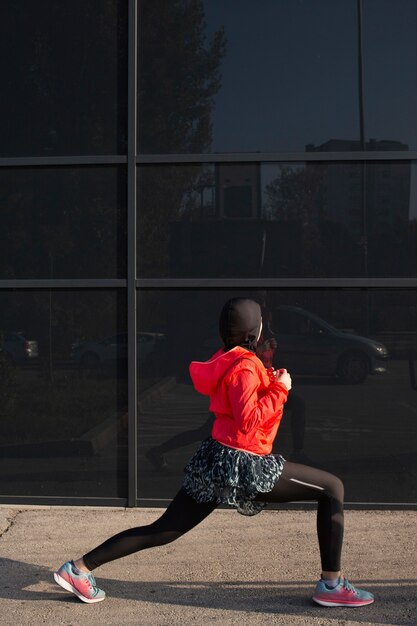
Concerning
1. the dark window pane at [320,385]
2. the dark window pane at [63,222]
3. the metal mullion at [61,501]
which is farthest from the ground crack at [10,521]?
the dark window pane at [63,222]

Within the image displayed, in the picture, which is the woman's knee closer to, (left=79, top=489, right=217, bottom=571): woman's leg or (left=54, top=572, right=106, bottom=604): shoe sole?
(left=79, top=489, right=217, bottom=571): woman's leg

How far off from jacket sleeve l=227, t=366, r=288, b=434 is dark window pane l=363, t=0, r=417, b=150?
10.1 feet

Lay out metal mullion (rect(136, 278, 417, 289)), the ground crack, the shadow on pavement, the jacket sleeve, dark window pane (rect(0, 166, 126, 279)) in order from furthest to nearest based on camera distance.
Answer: dark window pane (rect(0, 166, 126, 279)) < metal mullion (rect(136, 278, 417, 289)) < the ground crack < the shadow on pavement < the jacket sleeve

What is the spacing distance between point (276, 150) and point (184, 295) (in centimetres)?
130

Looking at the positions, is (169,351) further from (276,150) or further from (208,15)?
(208,15)

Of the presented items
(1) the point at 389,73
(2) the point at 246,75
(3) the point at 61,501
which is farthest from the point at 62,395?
(1) the point at 389,73

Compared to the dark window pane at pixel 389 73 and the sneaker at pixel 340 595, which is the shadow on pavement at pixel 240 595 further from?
the dark window pane at pixel 389 73

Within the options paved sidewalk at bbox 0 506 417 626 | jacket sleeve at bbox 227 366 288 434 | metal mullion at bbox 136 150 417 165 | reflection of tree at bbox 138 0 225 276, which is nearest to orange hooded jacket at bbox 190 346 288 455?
jacket sleeve at bbox 227 366 288 434

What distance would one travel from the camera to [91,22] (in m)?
7.38

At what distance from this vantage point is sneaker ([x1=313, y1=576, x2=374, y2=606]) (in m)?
5.04

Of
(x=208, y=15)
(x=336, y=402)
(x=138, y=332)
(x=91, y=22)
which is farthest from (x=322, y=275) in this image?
(x=91, y=22)

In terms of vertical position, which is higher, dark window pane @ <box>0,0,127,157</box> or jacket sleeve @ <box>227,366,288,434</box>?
dark window pane @ <box>0,0,127,157</box>

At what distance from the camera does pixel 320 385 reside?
23.6 feet

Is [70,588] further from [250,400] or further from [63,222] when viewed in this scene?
[63,222]
